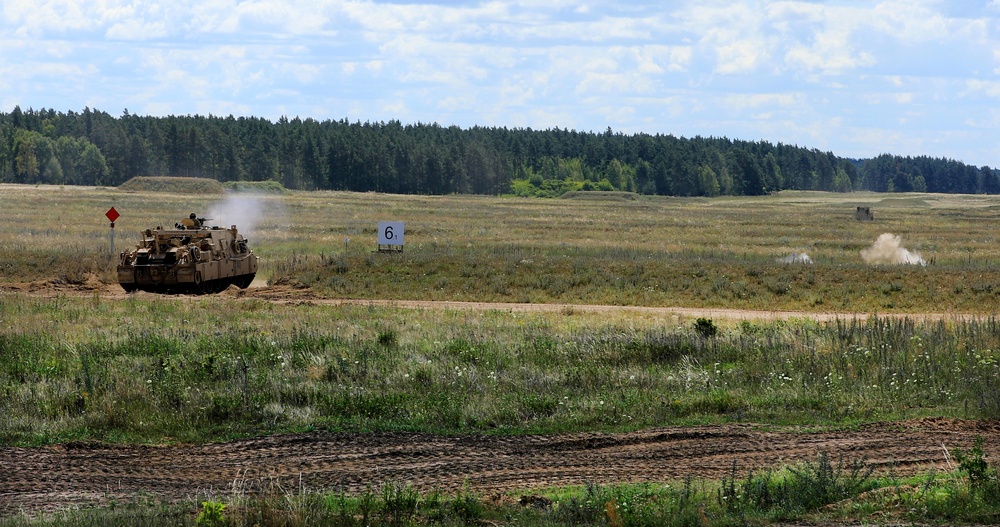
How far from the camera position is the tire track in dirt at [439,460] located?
12.0m

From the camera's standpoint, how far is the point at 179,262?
32.5 meters

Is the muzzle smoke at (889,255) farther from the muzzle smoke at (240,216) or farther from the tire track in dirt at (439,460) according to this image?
the tire track in dirt at (439,460)

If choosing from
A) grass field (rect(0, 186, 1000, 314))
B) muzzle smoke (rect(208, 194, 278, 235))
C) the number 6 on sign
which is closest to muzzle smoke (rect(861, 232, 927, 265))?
grass field (rect(0, 186, 1000, 314))

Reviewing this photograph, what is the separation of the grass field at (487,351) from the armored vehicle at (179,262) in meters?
1.52

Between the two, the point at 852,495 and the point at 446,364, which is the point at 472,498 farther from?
the point at 446,364

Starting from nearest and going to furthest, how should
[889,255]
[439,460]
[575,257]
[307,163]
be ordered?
[439,460] → [575,257] → [889,255] → [307,163]

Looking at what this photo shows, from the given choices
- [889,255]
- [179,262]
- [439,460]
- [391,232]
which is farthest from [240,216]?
[439,460]

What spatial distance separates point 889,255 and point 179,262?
33.2 m

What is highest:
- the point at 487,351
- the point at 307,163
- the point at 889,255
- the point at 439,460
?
the point at 307,163

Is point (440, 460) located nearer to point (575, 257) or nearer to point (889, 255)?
point (575, 257)

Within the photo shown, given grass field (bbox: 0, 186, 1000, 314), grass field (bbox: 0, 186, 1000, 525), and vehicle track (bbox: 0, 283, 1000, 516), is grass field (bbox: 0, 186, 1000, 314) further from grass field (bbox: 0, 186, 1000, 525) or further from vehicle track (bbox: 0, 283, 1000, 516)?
vehicle track (bbox: 0, 283, 1000, 516)

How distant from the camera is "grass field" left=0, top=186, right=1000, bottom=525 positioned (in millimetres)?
15562

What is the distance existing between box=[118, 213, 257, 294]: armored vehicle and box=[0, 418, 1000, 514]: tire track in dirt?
19323 mm

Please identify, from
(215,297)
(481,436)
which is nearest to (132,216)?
(215,297)
